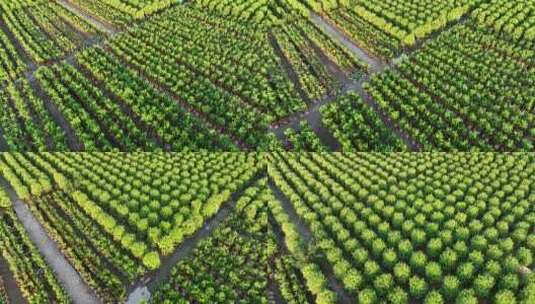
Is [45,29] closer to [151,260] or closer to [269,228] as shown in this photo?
[151,260]

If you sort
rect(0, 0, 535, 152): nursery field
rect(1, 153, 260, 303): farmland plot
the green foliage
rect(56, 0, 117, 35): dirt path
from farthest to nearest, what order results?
rect(56, 0, 117, 35): dirt path
rect(0, 0, 535, 152): nursery field
rect(1, 153, 260, 303): farmland plot
the green foliage

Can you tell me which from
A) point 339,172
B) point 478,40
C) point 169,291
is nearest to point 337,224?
point 339,172

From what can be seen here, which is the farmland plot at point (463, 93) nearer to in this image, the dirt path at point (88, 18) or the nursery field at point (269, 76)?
the nursery field at point (269, 76)

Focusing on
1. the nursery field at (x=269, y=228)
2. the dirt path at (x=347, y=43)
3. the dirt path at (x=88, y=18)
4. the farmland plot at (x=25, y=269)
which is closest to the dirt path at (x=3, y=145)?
the nursery field at (x=269, y=228)

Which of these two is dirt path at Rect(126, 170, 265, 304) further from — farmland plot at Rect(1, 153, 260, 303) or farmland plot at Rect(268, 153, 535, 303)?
farmland plot at Rect(268, 153, 535, 303)

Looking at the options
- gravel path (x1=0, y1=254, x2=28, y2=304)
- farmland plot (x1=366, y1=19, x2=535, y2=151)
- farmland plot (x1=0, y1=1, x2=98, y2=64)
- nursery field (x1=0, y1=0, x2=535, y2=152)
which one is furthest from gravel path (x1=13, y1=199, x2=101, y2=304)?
farmland plot (x1=366, y1=19, x2=535, y2=151)

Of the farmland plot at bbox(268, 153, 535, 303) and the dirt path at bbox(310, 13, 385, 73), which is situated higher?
the dirt path at bbox(310, 13, 385, 73)
